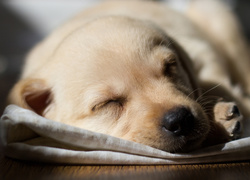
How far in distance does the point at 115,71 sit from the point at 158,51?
0.37m

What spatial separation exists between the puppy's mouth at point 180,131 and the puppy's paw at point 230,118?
250mm

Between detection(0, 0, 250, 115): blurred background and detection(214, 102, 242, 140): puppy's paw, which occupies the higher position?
detection(214, 102, 242, 140): puppy's paw

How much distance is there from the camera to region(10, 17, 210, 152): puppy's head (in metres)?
1.94

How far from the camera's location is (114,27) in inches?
94.6

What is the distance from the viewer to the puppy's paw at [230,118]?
2096 millimetres

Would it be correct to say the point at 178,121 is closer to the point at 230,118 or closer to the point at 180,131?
the point at 180,131

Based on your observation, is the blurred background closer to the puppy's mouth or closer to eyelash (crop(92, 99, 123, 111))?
eyelash (crop(92, 99, 123, 111))

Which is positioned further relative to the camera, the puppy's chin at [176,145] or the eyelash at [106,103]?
the eyelash at [106,103]

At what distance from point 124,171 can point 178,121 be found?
387 millimetres

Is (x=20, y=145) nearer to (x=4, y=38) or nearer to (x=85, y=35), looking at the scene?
(x=85, y=35)

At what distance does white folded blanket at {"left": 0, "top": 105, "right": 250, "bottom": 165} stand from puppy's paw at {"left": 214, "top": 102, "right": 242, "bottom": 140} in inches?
10.3

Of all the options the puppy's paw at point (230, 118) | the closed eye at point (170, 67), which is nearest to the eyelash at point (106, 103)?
the closed eye at point (170, 67)

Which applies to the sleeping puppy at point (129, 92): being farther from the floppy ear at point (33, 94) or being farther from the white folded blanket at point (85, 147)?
the white folded blanket at point (85, 147)

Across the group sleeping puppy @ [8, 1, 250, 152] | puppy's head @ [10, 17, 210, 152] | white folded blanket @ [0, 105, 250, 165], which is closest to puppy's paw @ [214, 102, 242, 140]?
Answer: sleeping puppy @ [8, 1, 250, 152]
